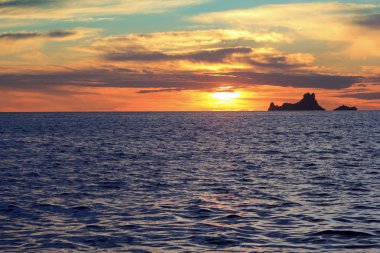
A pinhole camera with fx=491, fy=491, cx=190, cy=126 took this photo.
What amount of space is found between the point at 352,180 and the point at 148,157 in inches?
1062

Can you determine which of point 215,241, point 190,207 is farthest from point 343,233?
point 190,207

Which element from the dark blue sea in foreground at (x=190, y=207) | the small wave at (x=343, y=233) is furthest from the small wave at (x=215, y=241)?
the small wave at (x=343, y=233)

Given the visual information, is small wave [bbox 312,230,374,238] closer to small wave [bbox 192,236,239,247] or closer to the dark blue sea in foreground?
the dark blue sea in foreground

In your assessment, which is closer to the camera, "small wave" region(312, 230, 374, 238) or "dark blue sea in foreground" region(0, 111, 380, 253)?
"dark blue sea in foreground" region(0, 111, 380, 253)

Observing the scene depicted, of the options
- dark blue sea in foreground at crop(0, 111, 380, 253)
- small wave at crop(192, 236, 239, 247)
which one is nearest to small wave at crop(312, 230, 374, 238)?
dark blue sea in foreground at crop(0, 111, 380, 253)

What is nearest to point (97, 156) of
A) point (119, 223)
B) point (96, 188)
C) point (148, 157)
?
point (148, 157)

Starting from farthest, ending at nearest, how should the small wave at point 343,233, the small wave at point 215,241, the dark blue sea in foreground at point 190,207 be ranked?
the small wave at point 343,233 < the dark blue sea in foreground at point 190,207 < the small wave at point 215,241

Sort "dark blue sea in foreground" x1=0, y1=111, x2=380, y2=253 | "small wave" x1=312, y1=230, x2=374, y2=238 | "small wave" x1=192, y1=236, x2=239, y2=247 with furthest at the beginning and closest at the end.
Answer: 1. "small wave" x1=312, y1=230, x2=374, y2=238
2. "dark blue sea in foreground" x1=0, y1=111, x2=380, y2=253
3. "small wave" x1=192, y1=236, x2=239, y2=247

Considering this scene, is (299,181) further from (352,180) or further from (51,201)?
(51,201)

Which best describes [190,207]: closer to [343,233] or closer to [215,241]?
[215,241]

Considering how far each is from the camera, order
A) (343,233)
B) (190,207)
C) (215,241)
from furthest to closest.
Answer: (190,207)
(343,233)
(215,241)

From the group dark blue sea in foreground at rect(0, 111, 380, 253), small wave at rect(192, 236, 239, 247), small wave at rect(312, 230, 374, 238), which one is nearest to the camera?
small wave at rect(192, 236, 239, 247)

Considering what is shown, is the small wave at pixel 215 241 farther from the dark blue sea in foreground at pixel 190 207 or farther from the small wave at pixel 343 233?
the small wave at pixel 343 233

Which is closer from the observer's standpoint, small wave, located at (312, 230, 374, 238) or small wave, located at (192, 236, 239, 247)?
small wave, located at (192, 236, 239, 247)
